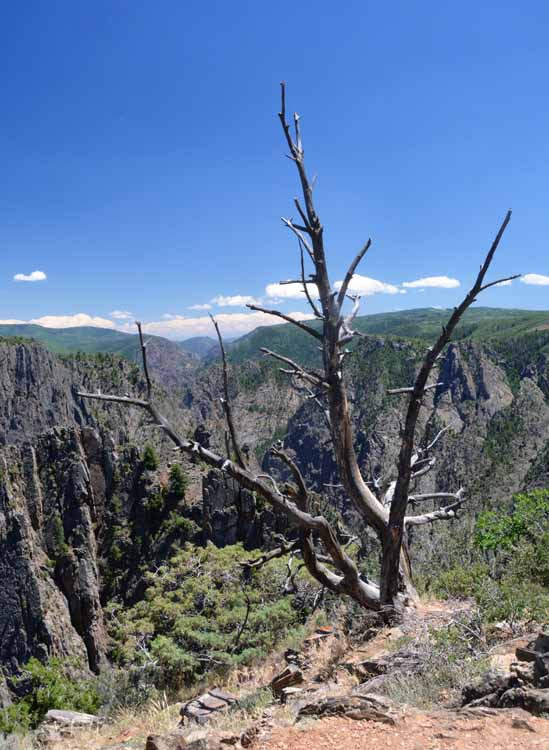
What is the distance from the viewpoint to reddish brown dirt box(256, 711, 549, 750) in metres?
4.14

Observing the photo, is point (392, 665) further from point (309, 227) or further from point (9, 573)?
point (9, 573)

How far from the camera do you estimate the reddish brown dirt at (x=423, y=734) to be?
Result: 13.6ft

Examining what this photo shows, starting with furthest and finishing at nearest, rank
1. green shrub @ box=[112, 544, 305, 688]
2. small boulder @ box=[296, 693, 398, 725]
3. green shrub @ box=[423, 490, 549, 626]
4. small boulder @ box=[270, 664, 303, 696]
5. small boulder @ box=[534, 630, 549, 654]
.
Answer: green shrub @ box=[112, 544, 305, 688] < green shrub @ box=[423, 490, 549, 626] < small boulder @ box=[270, 664, 303, 696] < small boulder @ box=[534, 630, 549, 654] < small boulder @ box=[296, 693, 398, 725]

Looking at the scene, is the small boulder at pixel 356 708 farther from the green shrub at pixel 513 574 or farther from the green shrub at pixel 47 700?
the green shrub at pixel 47 700

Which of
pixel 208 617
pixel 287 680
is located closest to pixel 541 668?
pixel 287 680

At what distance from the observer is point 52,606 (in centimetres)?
4109

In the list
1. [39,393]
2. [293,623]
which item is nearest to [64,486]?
[293,623]

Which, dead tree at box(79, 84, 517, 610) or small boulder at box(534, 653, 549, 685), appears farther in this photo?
dead tree at box(79, 84, 517, 610)

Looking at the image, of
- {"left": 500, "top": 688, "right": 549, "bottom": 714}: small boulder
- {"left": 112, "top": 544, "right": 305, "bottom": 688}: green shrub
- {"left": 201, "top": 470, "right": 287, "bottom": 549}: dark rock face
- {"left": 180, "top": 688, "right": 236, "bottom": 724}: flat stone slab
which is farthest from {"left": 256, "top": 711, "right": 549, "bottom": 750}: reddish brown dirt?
{"left": 201, "top": 470, "right": 287, "bottom": 549}: dark rock face

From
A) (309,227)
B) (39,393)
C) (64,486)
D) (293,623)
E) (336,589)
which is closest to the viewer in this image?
(309,227)

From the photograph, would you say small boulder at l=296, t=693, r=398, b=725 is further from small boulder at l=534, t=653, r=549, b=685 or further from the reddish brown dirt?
small boulder at l=534, t=653, r=549, b=685

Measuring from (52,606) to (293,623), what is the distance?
30148 mm

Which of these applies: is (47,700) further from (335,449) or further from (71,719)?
(335,449)

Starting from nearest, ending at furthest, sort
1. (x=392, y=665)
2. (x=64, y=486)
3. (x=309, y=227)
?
(x=392, y=665) → (x=309, y=227) → (x=64, y=486)
